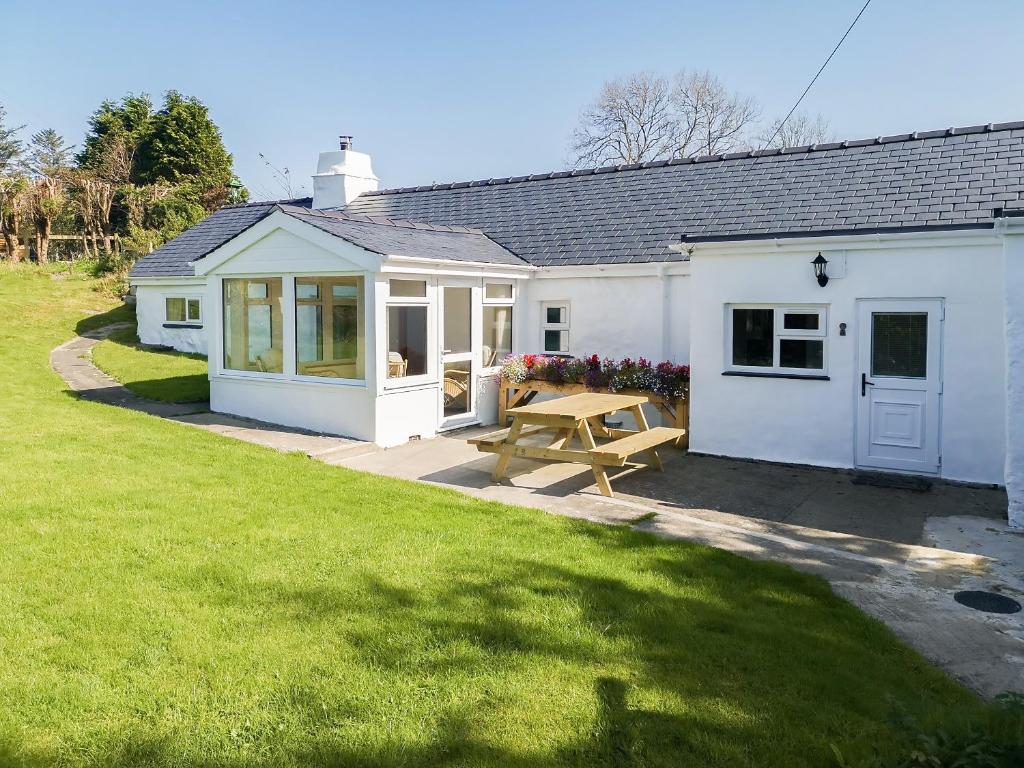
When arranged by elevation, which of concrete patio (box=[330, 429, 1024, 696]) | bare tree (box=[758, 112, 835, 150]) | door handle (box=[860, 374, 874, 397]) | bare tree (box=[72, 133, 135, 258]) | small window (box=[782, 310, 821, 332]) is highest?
bare tree (box=[758, 112, 835, 150])

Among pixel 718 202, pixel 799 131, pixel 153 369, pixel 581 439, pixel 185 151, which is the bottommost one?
pixel 581 439

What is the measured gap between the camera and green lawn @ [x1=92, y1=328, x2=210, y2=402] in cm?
1513

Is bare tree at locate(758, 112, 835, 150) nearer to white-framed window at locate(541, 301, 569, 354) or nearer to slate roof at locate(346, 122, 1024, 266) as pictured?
slate roof at locate(346, 122, 1024, 266)

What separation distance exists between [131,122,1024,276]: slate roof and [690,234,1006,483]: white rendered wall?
393mm

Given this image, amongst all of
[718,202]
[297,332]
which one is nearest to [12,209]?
[297,332]

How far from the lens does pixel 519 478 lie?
9.49 m

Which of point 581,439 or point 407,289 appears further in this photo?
point 407,289

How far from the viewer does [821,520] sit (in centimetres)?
791

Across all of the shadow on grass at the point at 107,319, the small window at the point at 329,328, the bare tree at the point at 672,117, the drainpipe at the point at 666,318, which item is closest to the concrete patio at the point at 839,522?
the small window at the point at 329,328

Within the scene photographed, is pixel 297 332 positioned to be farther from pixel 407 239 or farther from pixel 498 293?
pixel 498 293

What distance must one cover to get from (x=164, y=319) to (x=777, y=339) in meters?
18.2

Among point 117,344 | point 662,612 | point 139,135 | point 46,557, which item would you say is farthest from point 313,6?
point 139,135

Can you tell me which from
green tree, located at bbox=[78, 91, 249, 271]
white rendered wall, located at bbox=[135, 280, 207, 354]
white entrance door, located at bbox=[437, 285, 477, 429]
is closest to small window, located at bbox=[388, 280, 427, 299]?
white entrance door, located at bbox=[437, 285, 477, 429]

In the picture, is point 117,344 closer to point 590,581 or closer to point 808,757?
point 590,581
